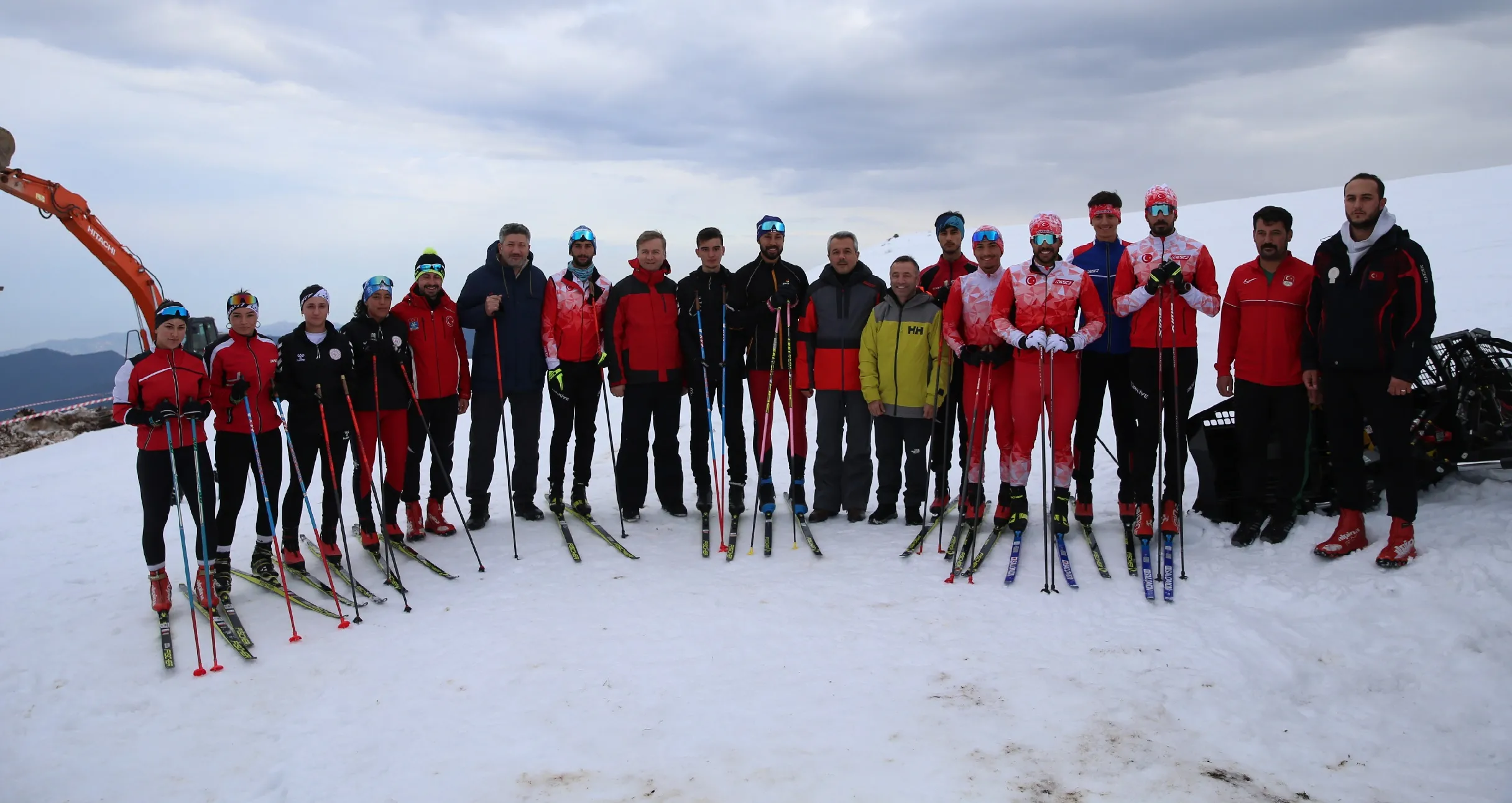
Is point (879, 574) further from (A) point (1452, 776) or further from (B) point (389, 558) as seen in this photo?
(B) point (389, 558)

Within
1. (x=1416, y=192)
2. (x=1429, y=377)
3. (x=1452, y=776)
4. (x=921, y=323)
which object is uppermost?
(x=1416, y=192)

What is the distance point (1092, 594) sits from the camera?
4.87m

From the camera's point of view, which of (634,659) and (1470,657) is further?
(634,659)

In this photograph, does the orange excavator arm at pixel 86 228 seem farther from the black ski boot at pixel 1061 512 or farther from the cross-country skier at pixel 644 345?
the black ski boot at pixel 1061 512

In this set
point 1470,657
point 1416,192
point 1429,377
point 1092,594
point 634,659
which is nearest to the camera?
point 1470,657

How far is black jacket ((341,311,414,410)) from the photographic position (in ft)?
18.8

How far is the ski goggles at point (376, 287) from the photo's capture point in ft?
19.2

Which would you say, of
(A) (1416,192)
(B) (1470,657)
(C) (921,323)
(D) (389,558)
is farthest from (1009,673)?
(A) (1416,192)

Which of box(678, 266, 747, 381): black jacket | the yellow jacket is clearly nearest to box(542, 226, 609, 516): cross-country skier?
box(678, 266, 747, 381): black jacket

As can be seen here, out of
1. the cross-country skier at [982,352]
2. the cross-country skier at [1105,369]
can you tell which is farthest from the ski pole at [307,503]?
the cross-country skier at [1105,369]

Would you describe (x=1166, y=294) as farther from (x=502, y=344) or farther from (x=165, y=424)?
(x=165, y=424)

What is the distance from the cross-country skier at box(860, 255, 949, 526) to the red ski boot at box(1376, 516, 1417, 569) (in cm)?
271

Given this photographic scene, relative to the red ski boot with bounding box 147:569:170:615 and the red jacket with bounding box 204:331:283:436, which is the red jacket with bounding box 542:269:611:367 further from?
the red ski boot with bounding box 147:569:170:615

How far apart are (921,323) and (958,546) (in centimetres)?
164
